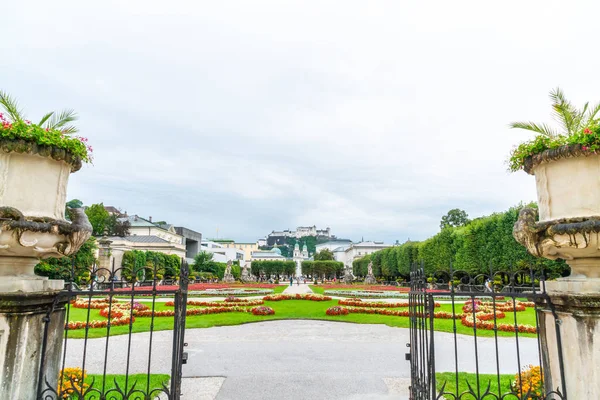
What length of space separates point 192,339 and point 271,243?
174 meters

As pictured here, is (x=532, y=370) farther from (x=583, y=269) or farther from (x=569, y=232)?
(x=569, y=232)

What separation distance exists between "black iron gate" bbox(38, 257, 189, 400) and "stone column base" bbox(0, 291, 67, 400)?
Result: 0.24 feet

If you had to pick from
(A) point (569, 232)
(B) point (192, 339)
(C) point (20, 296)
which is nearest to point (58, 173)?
(C) point (20, 296)

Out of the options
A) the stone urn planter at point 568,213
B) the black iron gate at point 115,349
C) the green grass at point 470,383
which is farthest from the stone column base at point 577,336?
the black iron gate at point 115,349

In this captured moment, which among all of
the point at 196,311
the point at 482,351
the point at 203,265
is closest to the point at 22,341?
the point at 482,351

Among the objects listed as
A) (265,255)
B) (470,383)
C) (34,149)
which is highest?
(265,255)

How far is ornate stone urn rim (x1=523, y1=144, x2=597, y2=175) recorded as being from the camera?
3828 mm

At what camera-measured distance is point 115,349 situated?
10.1 metres

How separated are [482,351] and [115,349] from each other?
9.60m

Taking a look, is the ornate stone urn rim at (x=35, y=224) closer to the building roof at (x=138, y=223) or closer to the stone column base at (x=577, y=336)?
the stone column base at (x=577, y=336)

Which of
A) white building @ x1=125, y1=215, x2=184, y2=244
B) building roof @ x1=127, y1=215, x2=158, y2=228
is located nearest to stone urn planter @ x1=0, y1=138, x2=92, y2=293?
white building @ x1=125, y1=215, x2=184, y2=244

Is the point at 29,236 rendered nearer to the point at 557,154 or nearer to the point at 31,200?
the point at 31,200

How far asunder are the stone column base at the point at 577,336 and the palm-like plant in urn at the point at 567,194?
0.11 meters

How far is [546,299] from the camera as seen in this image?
423cm
